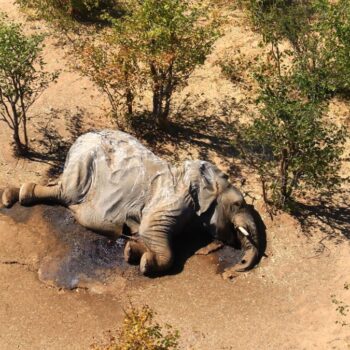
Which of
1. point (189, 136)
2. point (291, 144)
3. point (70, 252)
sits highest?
point (291, 144)

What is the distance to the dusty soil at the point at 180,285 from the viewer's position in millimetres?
15914

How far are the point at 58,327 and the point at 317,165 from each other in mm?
9294

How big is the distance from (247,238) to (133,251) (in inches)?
143

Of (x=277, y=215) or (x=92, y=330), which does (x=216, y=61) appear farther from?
(x=92, y=330)

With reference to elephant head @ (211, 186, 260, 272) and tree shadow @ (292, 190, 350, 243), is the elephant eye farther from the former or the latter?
tree shadow @ (292, 190, 350, 243)

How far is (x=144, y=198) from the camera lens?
18.1m

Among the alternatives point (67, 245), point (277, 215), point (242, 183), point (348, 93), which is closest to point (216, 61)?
point (348, 93)

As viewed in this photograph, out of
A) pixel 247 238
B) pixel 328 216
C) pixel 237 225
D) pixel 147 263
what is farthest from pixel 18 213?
pixel 328 216

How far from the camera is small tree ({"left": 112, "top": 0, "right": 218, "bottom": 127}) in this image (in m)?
18.9

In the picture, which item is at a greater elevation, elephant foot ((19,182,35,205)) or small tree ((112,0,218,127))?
small tree ((112,0,218,127))

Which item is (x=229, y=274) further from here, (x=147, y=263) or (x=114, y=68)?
(x=114, y=68)

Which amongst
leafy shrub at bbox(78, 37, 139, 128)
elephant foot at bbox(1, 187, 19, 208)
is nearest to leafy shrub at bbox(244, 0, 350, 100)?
leafy shrub at bbox(78, 37, 139, 128)

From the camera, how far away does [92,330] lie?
1598 centimetres

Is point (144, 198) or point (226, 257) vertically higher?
point (144, 198)
